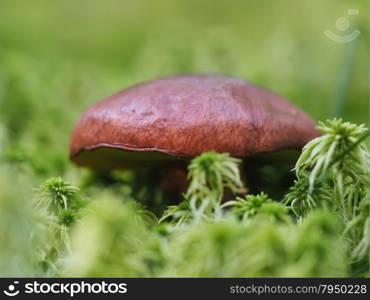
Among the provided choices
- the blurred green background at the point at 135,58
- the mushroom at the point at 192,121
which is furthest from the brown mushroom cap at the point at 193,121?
the blurred green background at the point at 135,58

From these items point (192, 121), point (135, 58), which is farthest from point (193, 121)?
point (135, 58)

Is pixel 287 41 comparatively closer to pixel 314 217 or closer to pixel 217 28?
pixel 217 28

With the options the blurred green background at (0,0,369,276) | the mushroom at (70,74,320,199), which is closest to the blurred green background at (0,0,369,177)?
the blurred green background at (0,0,369,276)

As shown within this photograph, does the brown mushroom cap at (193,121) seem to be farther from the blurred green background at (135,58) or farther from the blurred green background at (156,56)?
the blurred green background at (156,56)

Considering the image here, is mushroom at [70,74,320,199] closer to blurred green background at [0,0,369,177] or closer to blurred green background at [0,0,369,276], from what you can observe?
blurred green background at [0,0,369,276]

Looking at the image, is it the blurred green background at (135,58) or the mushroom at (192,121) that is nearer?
the mushroom at (192,121)

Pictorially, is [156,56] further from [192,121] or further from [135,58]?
[192,121]

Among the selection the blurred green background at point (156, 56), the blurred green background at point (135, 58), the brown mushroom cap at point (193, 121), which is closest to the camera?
the brown mushroom cap at point (193, 121)

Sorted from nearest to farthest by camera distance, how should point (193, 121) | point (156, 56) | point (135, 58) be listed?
point (193, 121), point (156, 56), point (135, 58)
